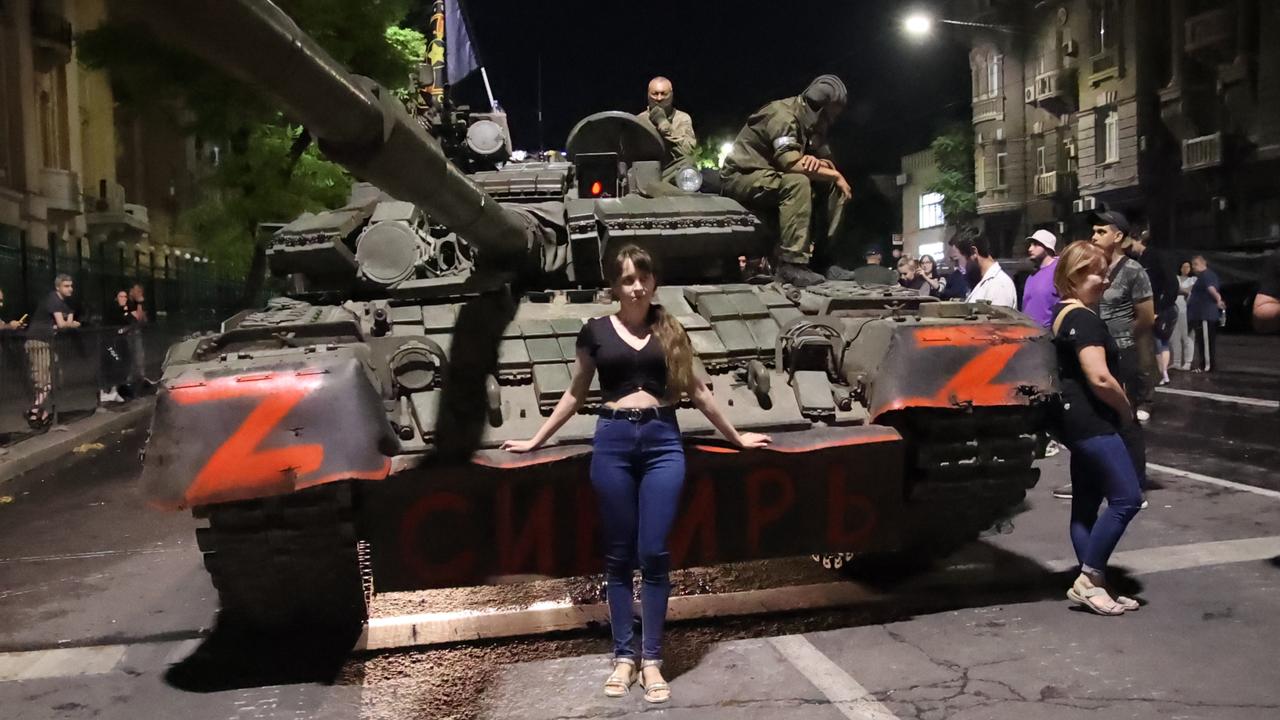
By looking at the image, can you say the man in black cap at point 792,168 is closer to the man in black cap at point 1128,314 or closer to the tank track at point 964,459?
the man in black cap at point 1128,314

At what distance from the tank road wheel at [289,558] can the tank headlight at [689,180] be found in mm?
3043

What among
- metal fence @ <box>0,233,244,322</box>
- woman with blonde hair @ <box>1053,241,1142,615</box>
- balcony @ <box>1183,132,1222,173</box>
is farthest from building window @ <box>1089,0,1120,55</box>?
woman with blonde hair @ <box>1053,241,1142,615</box>

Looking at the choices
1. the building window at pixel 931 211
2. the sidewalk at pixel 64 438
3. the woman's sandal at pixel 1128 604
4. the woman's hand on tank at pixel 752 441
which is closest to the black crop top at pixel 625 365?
the woman's hand on tank at pixel 752 441

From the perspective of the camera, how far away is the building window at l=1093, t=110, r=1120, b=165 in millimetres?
26328

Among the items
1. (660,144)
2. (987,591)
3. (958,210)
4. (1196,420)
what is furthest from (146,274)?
(958,210)

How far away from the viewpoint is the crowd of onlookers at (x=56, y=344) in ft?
39.5

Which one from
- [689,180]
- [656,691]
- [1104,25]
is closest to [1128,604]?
[656,691]

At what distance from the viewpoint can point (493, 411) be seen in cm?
477

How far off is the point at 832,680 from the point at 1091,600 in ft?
4.84

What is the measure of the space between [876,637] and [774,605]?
622 mm

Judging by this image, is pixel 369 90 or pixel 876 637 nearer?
pixel 369 90

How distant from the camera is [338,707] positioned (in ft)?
14.2

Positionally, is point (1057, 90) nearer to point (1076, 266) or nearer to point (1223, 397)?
point (1223, 397)

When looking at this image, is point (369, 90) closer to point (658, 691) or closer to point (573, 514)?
point (573, 514)
